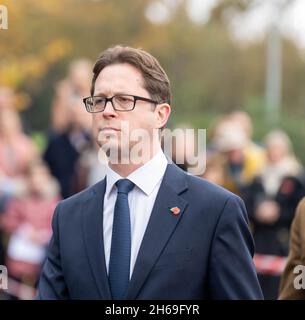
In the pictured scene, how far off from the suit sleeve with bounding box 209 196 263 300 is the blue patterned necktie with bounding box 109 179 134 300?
388mm

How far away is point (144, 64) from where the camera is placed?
4406mm

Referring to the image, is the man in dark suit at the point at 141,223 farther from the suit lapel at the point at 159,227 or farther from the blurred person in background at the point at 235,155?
the blurred person in background at the point at 235,155

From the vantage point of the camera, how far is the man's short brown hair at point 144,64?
441 cm

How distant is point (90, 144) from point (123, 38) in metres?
16.2

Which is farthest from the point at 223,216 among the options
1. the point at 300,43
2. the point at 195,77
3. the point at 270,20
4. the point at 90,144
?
the point at 300,43

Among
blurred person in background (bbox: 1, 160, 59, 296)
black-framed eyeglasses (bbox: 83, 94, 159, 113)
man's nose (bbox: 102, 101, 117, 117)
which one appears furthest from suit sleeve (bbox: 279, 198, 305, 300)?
blurred person in background (bbox: 1, 160, 59, 296)

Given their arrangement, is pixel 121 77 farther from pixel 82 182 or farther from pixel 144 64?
pixel 82 182

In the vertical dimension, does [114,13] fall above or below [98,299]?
above

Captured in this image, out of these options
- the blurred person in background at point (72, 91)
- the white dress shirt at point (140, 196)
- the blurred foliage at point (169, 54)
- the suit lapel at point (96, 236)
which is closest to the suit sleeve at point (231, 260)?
the white dress shirt at point (140, 196)

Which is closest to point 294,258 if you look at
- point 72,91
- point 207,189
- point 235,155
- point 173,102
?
point 207,189

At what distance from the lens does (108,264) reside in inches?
168

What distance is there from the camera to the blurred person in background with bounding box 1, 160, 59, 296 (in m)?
10.6

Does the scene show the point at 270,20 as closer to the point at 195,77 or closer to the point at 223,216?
the point at 195,77

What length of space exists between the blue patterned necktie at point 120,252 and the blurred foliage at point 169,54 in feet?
45.2
